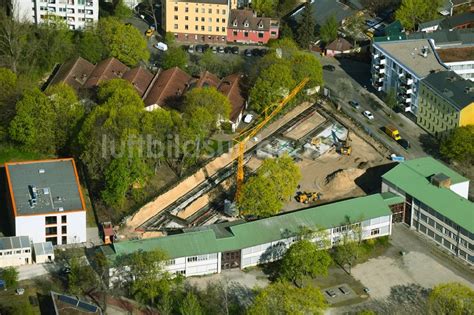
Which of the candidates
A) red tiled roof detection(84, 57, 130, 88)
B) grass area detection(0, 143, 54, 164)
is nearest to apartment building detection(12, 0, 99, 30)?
red tiled roof detection(84, 57, 130, 88)

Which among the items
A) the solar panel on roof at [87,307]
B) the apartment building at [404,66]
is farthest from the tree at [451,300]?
the apartment building at [404,66]

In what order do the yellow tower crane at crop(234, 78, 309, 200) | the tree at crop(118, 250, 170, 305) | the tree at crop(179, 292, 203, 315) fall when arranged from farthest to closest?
the yellow tower crane at crop(234, 78, 309, 200)
the tree at crop(118, 250, 170, 305)
the tree at crop(179, 292, 203, 315)

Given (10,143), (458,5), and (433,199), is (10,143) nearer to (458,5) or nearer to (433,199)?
(433,199)

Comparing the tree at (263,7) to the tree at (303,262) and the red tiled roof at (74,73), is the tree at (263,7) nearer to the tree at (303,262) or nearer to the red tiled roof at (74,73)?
the red tiled roof at (74,73)

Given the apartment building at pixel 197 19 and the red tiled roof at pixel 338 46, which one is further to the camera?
the apartment building at pixel 197 19

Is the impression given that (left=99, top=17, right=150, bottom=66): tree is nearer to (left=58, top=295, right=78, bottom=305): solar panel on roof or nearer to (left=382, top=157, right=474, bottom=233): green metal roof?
(left=382, top=157, right=474, bottom=233): green metal roof

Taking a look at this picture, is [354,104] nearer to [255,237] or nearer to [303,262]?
[255,237]

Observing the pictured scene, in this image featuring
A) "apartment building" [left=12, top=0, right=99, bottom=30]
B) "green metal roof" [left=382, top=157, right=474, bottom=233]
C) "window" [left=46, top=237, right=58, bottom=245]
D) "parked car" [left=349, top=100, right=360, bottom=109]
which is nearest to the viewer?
"window" [left=46, top=237, right=58, bottom=245]
